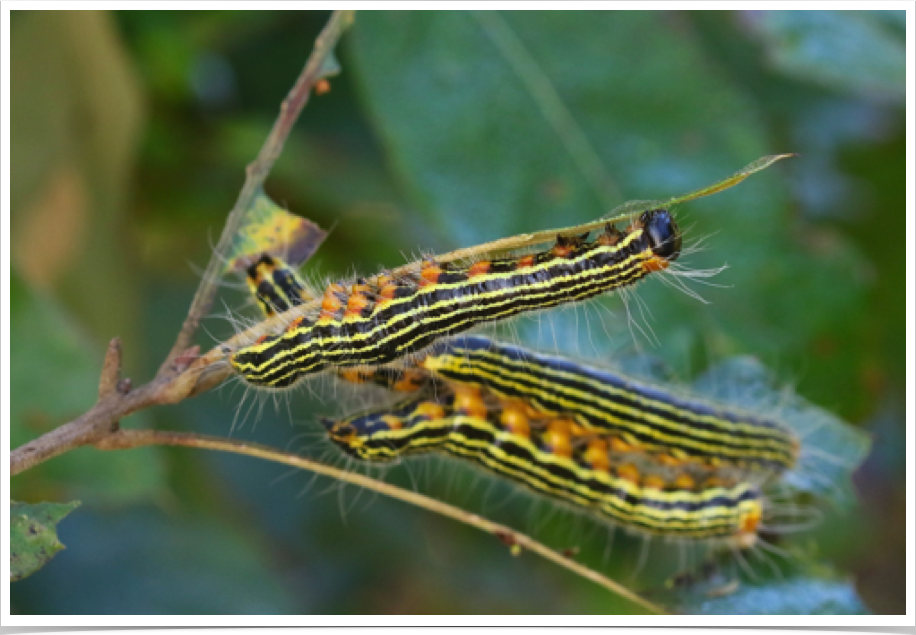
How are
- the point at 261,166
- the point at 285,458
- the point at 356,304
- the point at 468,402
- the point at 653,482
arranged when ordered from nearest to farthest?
1. the point at 285,458
2. the point at 356,304
3. the point at 261,166
4. the point at 468,402
5. the point at 653,482

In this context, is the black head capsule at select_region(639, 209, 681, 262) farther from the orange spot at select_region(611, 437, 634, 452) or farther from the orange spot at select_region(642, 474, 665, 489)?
the orange spot at select_region(642, 474, 665, 489)

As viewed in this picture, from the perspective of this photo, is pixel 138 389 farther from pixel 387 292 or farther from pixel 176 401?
pixel 387 292

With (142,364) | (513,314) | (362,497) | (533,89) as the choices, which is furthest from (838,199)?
(142,364)

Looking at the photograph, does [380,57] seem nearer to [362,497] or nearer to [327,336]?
[327,336]

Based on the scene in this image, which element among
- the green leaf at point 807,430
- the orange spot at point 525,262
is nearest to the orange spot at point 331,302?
the orange spot at point 525,262

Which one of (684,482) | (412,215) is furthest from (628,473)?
(412,215)
